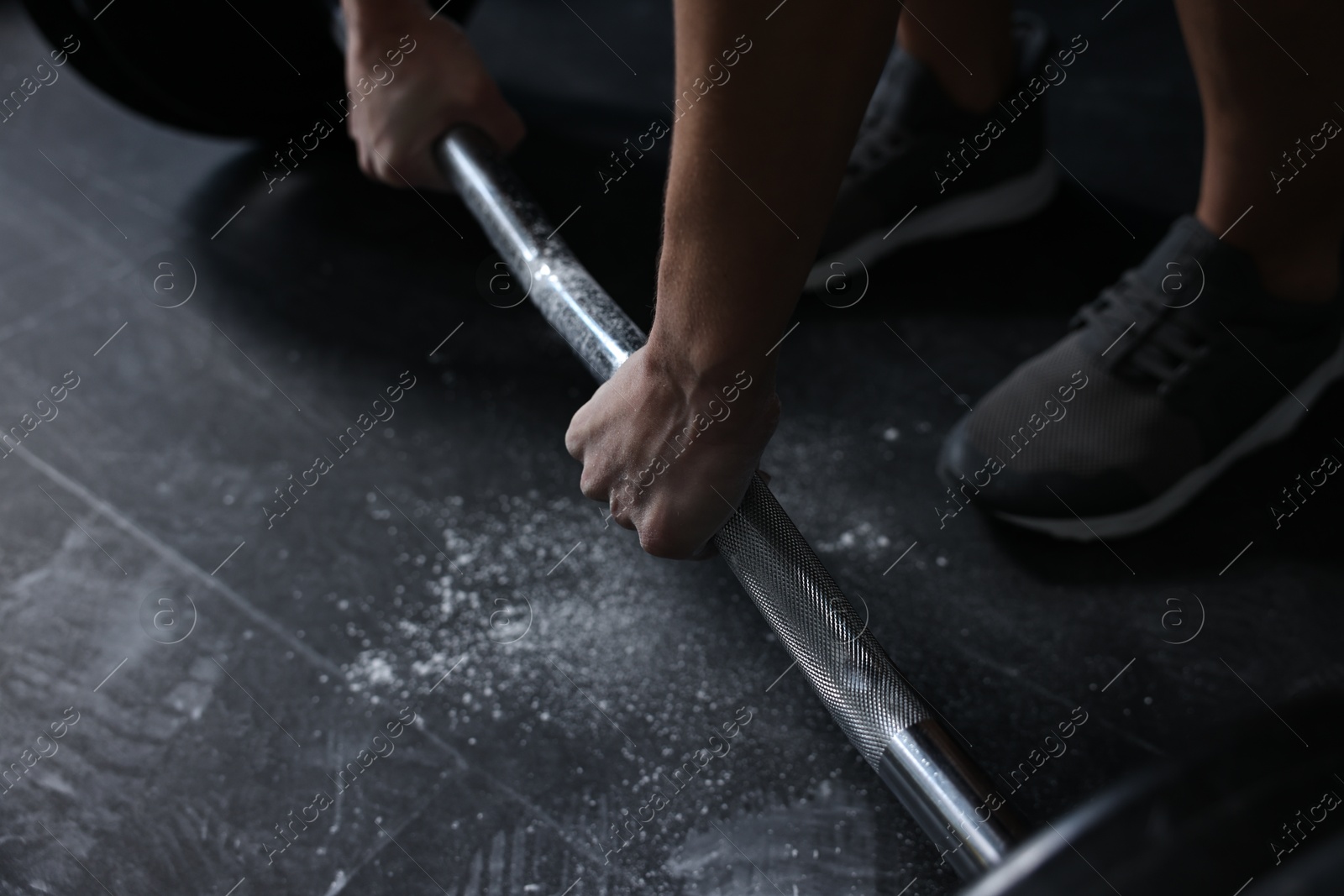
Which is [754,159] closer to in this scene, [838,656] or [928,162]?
[838,656]

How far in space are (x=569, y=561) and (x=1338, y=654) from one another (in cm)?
66

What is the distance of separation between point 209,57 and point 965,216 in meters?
0.98

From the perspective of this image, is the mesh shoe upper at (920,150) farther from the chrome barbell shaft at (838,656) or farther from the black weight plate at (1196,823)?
the black weight plate at (1196,823)

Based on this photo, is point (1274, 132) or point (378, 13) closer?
point (1274, 132)

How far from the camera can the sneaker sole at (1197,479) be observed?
92 centimetres

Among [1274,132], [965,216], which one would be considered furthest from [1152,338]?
[965,216]

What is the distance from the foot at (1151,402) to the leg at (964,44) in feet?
1.10

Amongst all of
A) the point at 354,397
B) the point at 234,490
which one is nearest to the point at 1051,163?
the point at 354,397

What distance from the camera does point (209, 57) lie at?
1283 mm

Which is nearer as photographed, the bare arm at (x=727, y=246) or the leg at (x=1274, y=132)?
the bare arm at (x=727, y=246)

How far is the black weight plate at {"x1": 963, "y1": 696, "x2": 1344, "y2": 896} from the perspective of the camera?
38cm

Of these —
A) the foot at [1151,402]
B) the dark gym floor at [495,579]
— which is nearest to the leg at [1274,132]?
the foot at [1151,402]

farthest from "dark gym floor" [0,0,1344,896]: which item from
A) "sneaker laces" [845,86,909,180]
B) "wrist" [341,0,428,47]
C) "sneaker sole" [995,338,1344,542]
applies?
"wrist" [341,0,428,47]

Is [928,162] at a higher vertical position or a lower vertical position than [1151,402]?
higher
